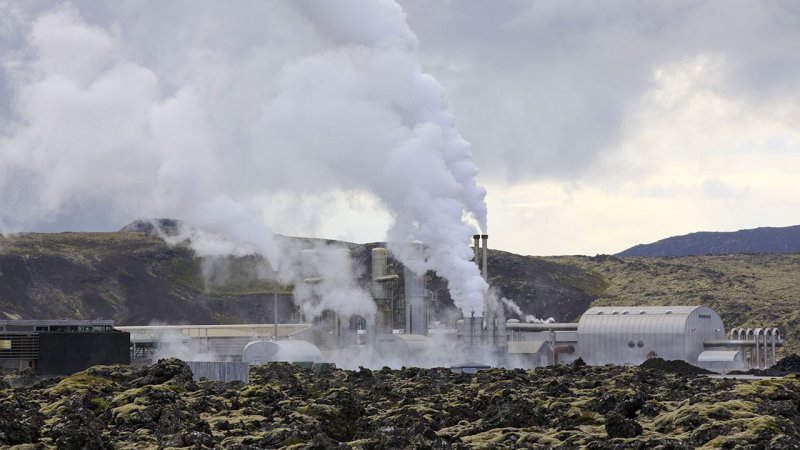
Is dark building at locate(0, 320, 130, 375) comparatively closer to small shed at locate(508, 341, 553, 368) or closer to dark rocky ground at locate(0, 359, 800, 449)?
dark rocky ground at locate(0, 359, 800, 449)

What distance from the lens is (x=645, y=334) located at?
135m

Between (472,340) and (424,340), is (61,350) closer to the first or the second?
(424,340)

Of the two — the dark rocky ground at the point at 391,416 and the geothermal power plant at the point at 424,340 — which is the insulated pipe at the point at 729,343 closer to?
the geothermal power plant at the point at 424,340

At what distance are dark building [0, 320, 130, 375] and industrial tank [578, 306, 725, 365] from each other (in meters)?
53.2

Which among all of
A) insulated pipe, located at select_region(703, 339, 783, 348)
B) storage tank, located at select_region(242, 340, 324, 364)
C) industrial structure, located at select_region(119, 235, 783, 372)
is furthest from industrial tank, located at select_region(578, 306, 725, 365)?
storage tank, located at select_region(242, 340, 324, 364)

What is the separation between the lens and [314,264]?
15325 centimetres

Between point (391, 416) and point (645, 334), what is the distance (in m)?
83.6

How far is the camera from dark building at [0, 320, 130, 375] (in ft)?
347

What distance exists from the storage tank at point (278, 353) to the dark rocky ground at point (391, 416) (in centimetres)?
4167

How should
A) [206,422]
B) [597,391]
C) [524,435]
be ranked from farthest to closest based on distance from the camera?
[597,391]
[206,422]
[524,435]

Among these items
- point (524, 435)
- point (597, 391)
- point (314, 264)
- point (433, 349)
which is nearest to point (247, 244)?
point (314, 264)

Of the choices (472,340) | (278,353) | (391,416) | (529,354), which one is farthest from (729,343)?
(391,416)

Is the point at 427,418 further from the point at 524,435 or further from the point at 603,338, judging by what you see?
the point at 603,338

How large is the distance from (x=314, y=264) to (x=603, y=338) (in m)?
36.9
